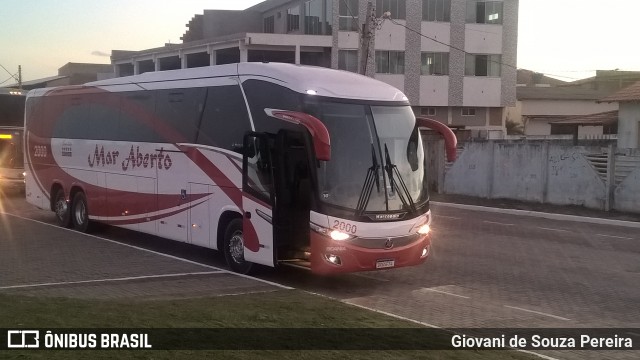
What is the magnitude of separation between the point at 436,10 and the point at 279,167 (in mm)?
43735

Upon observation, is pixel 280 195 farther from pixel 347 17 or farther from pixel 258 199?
pixel 347 17

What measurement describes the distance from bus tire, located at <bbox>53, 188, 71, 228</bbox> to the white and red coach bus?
3063 mm

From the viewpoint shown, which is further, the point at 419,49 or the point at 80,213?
the point at 419,49

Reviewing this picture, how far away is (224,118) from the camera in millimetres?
12820

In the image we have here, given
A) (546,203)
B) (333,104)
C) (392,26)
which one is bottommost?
(546,203)

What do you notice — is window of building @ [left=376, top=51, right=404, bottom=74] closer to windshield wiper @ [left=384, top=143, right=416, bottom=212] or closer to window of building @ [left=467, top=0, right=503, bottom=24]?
window of building @ [left=467, top=0, right=503, bottom=24]

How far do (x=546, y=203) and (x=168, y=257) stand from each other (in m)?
16.3

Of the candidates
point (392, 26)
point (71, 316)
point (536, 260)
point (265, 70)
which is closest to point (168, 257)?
point (265, 70)

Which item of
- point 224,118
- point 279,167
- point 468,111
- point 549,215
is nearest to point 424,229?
point 279,167

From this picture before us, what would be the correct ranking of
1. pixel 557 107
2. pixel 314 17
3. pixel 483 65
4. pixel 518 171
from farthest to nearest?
pixel 557 107
pixel 483 65
pixel 314 17
pixel 518 171

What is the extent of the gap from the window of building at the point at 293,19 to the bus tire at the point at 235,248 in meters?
41.9

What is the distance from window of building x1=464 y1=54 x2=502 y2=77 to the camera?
5394cm

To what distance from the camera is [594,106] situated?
232 feet

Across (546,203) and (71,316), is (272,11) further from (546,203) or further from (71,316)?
(71,316)
